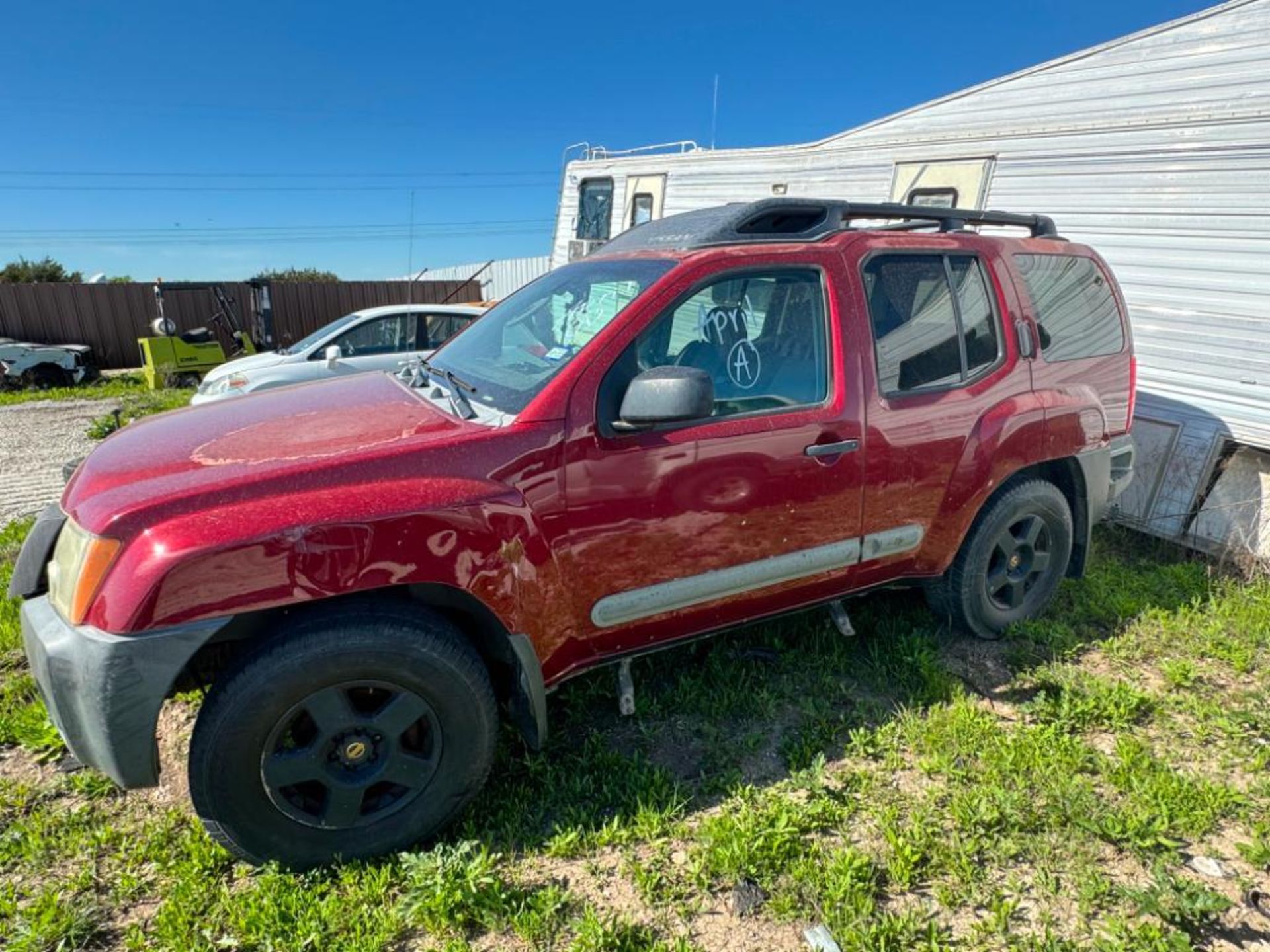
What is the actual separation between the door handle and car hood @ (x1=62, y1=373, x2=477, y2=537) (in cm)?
124

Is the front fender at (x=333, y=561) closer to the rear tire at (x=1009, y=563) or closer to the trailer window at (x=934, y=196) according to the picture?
the rear tire at (x=1009, y=563)

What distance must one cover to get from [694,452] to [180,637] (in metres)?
1.63

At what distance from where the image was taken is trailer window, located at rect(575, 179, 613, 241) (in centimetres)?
1094

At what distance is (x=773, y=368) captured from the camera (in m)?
2.78

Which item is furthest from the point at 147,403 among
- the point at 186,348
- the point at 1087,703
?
the point at 1087,703

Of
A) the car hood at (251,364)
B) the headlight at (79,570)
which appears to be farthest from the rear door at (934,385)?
the car hood at (251,364)

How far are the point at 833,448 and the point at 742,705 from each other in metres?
1.22

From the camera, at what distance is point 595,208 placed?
1120 cm

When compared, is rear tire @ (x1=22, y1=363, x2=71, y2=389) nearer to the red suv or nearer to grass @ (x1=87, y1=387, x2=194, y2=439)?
grass @ (x1=87, y1=387, x2=194, y2=439)


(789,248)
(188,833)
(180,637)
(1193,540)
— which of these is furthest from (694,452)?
(1193,540)

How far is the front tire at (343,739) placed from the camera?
6.77 feet

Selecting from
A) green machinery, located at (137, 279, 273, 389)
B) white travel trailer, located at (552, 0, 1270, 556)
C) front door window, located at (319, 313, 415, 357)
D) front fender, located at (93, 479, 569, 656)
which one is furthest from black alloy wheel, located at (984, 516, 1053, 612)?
green machinery, located at (137, 279, 273, 389)

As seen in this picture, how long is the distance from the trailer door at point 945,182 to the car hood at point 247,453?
5.78m

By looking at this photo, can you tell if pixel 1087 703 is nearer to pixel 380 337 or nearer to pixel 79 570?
pixel 79 570
